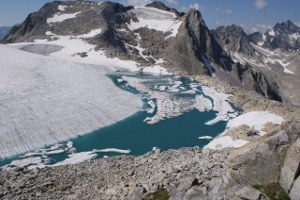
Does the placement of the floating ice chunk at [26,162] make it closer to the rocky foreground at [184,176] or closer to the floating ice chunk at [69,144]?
the floating ice chunk at [69,144]

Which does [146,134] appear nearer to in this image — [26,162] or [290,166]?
[26,162]

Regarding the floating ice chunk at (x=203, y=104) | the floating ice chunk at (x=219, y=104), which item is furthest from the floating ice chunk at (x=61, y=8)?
the floating ice chunk at (x=203, y=104)

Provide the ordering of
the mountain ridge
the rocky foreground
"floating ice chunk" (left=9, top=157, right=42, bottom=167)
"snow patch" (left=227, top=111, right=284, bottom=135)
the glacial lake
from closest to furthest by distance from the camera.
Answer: the rocky foreground, "floating ice chunk" (left=9, top=157, right=42, bottom=167), the glacial lake, "snow patch" (left=227, top=111, right=284, bottom=135), the mountain ridge

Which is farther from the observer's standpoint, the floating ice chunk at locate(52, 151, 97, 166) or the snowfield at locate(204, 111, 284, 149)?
the snowfield at locate(204, 111, 284, 149)

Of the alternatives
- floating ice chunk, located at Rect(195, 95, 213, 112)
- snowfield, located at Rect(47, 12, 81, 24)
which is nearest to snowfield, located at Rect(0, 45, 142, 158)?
floating ice chunk, located at Rect(195, 95, 213, 112)

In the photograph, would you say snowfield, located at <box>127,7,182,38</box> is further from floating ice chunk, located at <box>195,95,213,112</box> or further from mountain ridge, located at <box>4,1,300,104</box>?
floating ice chunk, located at <box>195,95,213,112</box>

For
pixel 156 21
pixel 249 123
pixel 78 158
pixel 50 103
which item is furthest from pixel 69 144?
pixel 156 21
